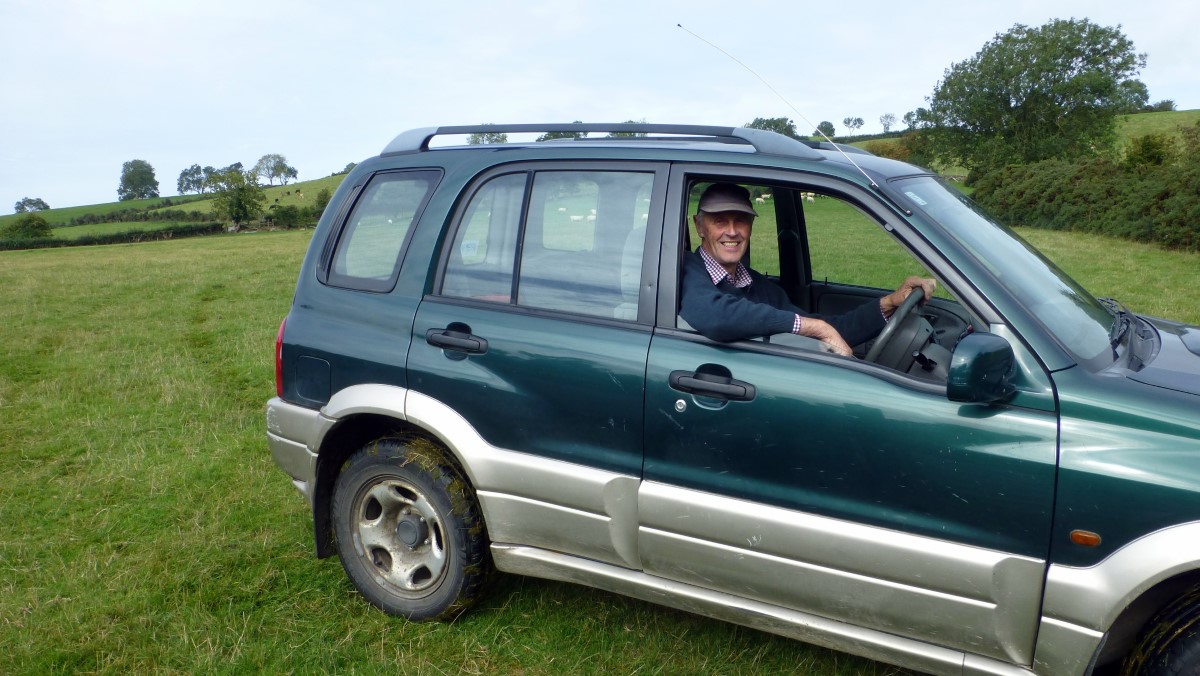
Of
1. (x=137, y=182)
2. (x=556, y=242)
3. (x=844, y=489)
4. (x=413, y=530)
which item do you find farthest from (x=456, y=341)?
(x=137, y=182)

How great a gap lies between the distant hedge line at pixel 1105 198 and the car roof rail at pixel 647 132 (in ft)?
53.9

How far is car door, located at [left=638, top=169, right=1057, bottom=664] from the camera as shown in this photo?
250 cm

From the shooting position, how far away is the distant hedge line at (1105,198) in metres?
22.1

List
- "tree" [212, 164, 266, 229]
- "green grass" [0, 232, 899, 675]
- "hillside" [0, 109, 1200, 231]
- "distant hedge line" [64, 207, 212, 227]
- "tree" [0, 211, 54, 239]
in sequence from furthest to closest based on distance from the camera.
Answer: "tree" [212, 164, 266, 229], "distant hedge line" [64, 207, 212, 227], "tree" [0, 211, 54, 239], "hillside" [0, 109, 1200, 231], "green grass" [0, 232, 899, 675]

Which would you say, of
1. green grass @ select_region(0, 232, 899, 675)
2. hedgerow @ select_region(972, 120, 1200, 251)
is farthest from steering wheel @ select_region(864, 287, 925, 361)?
hedgerow @ select_region(972, 120, 1200, 251)

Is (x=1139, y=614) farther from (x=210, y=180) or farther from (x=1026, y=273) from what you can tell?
(x=210, y=180)

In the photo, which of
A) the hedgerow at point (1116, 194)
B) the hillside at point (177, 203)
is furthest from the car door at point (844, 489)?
the hillside at point (177, 203)

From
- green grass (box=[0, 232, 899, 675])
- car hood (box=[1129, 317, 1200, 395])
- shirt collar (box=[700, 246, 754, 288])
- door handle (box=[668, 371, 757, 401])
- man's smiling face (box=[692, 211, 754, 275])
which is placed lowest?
green grass (box=[0, 232, 899, 675])

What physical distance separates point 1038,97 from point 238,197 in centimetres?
6420

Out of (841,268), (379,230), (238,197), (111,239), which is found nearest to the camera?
(379,230)

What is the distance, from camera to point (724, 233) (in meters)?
3.40

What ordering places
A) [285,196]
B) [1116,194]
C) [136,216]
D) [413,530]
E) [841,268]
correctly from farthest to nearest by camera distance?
1. [285,196]
2. [136,216]
3. [1116,194]
4. [841,268]
5. [413,530]

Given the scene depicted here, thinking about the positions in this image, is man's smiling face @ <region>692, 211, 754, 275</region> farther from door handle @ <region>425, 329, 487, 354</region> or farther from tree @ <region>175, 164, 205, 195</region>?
tree @ <region>175, 164, 205, 195</region>

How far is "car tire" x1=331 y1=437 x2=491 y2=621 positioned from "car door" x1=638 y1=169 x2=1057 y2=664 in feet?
2.72
